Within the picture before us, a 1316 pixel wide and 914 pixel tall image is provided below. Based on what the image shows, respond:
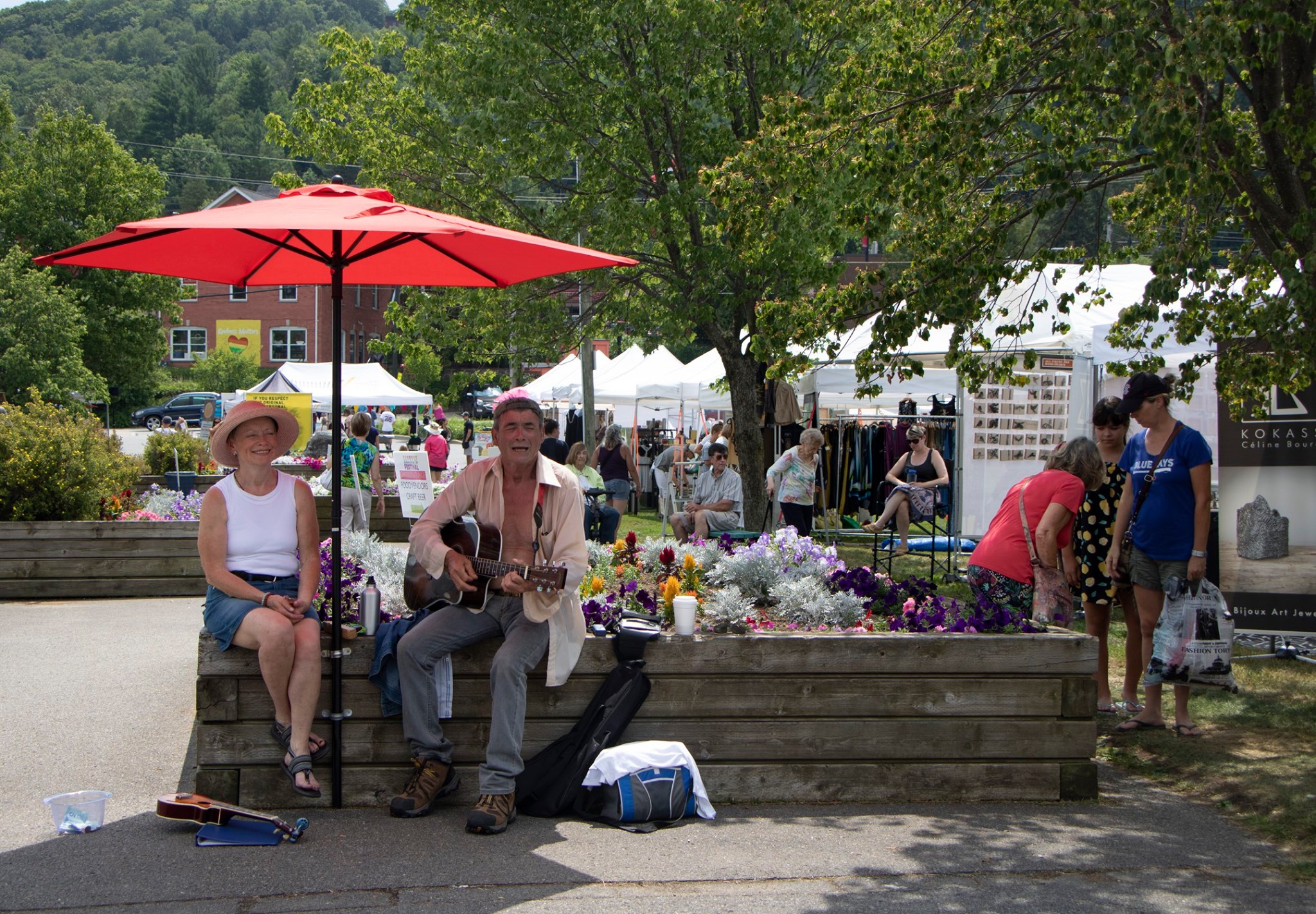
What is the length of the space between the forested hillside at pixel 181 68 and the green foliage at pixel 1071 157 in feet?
294

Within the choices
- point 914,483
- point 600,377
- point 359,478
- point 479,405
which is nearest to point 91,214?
point 479,405

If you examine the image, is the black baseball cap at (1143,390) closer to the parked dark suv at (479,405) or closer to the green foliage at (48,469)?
the green foliage at (48,469)

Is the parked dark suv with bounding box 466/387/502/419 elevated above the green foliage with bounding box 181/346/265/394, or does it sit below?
below

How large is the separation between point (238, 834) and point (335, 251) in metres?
2.62

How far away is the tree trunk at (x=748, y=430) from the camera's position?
16000 millimetres

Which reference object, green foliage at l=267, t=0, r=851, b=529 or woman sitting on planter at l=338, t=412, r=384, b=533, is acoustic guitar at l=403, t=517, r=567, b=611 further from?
green foliage at l=267, t=0, r=851, b=529

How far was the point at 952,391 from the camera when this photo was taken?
17.9 meters

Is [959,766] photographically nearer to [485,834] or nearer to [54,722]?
[485,834]

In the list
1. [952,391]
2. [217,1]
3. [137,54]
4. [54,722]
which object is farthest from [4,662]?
[217,1]

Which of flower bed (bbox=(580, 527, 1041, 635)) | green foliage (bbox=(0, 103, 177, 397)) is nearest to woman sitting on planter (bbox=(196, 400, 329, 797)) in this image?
flower bed (bbox=(580, 527, 1041, 635))

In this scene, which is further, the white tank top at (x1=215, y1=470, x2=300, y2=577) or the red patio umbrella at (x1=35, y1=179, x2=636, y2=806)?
the white tank top at (x1=215, y1=470, x2=300, y2=577)

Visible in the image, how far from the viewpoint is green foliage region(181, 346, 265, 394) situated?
65.2 metres

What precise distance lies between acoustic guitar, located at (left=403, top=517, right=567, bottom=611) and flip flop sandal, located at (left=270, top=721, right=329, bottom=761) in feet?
2.34

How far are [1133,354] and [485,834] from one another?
808 centimetres
